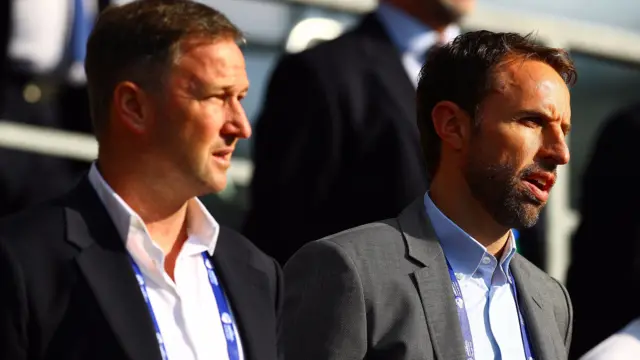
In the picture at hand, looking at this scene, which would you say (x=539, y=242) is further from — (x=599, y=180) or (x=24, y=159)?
(x=24, y=159)

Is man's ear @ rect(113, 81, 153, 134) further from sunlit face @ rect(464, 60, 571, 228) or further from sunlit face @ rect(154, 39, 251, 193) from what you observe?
sunlit face @ rect(464, 60, 571, 228)

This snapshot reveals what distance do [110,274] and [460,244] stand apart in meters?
0.90

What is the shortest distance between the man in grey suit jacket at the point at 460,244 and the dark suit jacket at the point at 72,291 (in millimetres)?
244

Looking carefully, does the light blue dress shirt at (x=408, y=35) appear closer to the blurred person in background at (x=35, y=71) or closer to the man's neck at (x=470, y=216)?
the blurred person in background at (x=35, y=71)

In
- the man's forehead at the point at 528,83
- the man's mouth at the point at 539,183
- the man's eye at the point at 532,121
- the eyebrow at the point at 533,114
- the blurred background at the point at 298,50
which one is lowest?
the blurred background at the point at 298,50

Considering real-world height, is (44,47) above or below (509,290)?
below

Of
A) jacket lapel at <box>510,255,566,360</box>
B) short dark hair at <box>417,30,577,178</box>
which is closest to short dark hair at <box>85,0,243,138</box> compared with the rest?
short dark hair at <box>417,30,577,178</box>

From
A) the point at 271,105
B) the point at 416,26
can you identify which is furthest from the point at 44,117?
the point at 416,26

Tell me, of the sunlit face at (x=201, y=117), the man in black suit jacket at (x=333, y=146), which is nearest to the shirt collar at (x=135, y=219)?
the sunlit face at (x=201, y=117)

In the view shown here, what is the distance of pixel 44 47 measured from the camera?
5352 millimetres

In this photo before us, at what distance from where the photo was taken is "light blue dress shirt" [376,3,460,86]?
5.30 metres

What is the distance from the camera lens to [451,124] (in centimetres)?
391

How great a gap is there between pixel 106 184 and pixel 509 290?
106 cm

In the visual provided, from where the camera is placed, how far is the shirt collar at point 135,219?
3646 mm
